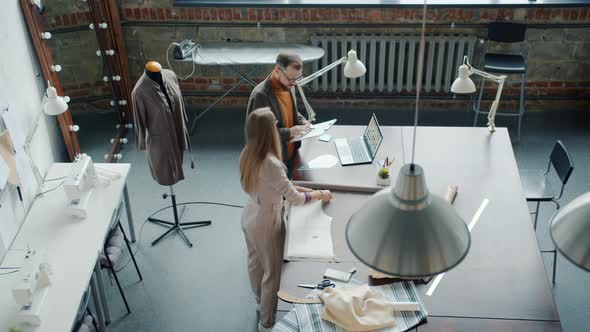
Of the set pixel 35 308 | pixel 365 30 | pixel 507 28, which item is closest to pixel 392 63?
pixel 365 30

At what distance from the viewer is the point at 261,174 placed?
3.53m

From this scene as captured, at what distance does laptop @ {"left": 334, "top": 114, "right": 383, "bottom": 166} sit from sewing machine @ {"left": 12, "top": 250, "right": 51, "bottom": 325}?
2116 millimetres

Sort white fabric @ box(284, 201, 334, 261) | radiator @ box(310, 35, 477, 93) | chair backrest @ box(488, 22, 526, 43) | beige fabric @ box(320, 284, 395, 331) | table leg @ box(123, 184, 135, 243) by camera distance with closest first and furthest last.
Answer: beige fabric @ box(320, 284, 395, 331)
white fabric @ box(284, 201, 334, 261)
table leg @ box(123, 184, 135, 243)
chair backrest @ box(488, 22, 526, 43)
radiator @ box(310, 35, 477, 93)

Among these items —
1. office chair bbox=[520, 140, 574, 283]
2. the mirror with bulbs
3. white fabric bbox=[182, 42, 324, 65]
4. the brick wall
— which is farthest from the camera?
the brick wall

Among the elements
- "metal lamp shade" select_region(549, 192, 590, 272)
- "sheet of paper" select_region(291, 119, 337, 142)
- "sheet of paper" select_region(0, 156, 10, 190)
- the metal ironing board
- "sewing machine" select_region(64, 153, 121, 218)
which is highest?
"metal lamp shade" select_region(549, 192, 590, 272)

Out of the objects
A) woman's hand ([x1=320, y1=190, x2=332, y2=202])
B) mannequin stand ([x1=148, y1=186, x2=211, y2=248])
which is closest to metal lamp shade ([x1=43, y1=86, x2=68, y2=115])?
mannequin stand ([x1=148, y1=186, x2=211, y2=248])

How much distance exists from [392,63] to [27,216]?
4134mm

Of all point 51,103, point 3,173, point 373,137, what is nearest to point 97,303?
point 3,173

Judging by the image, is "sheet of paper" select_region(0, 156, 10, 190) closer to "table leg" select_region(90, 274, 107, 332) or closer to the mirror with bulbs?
the mirror with bulbs

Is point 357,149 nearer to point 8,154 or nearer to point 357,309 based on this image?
point 357,309

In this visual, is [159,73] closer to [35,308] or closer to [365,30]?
[35,308]

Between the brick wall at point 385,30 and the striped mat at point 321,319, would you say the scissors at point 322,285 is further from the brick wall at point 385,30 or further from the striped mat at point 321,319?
the brick wall at point 385,30

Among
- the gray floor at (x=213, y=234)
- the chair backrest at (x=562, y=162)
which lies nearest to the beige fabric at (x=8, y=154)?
the gray floor at (x=213, y=234)

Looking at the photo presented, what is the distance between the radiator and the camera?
6.52 meters
